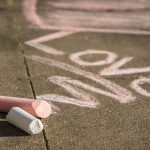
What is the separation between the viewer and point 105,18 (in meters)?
9.24

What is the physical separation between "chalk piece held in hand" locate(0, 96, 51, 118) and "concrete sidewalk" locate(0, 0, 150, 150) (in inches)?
3.7

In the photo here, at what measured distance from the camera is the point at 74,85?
611 centimetres

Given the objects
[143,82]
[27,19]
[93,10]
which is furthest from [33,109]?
Answer: [93,10]

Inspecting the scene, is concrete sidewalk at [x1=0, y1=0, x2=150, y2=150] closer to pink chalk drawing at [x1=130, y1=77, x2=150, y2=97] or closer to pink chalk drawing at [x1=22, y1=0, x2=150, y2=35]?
pink chalk drawing at [x1=130, y1=77, x2=150, y2=97]

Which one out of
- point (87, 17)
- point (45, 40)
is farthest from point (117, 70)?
point (87, 17)

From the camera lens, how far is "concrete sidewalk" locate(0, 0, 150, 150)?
4797mm

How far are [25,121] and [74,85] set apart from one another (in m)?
1.45

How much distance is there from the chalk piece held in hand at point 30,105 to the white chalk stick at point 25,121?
12cm

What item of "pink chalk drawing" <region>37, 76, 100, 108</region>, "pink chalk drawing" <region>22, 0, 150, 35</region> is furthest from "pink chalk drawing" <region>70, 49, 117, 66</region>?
"pink chalk drawing" <region>22, 0, 150, 35</region>

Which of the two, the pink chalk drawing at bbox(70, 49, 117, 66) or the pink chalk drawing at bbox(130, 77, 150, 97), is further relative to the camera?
the pink chalk drawing at bbox(70, 49, 117, 66)

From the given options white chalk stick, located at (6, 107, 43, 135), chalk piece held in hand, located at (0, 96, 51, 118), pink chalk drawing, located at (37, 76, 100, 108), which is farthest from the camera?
pink chalk drawing, located at (37, 76, 100, 108)

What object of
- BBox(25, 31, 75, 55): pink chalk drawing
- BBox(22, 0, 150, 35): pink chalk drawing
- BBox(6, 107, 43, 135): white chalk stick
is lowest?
BBox(22, 0, 150, 35): pink chalk drawing

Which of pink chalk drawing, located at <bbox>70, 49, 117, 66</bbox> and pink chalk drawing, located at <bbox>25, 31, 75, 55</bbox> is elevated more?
pink chalk drawing, located at <bbox>25, 31, 75, 55</bbox>

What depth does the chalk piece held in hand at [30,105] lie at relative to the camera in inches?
198
